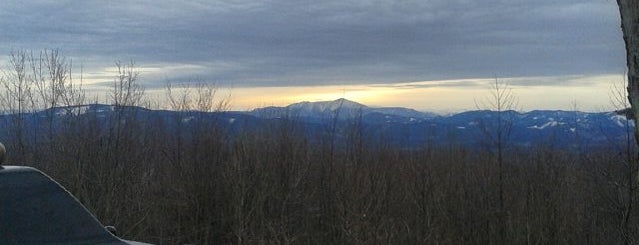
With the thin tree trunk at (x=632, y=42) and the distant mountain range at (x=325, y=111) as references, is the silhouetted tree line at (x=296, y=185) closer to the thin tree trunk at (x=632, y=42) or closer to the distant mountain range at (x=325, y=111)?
the distant mountain range at (x=325, y=111)

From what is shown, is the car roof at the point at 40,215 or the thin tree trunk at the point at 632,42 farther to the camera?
the car roof at the point at 40,215

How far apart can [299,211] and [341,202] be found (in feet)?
6.47

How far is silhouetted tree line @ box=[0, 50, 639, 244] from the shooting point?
17109mm

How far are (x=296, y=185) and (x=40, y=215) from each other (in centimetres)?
1723

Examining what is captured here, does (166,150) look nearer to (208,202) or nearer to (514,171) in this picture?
(208,202)

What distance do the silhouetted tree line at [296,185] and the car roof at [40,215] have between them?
11608 mm

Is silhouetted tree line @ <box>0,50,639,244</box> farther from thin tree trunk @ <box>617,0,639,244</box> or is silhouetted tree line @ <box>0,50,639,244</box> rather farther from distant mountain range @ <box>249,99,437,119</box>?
thin tree trunk @ <box>617,0,639,244</box>

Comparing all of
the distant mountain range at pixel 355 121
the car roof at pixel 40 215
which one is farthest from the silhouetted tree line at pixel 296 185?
the car roof at pixel 40 215

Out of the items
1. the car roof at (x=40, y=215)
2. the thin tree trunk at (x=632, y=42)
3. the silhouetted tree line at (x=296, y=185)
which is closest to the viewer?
the thin tree trunk at (x=632, y=42)

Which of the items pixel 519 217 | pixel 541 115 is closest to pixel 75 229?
pixel 519 217

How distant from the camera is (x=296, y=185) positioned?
21672 mm

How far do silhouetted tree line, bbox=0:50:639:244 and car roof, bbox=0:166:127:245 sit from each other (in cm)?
1161

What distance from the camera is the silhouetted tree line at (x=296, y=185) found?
17109mm

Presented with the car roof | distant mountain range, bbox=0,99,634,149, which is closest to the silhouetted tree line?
distant mountain range, bbox=0,99,634,149
